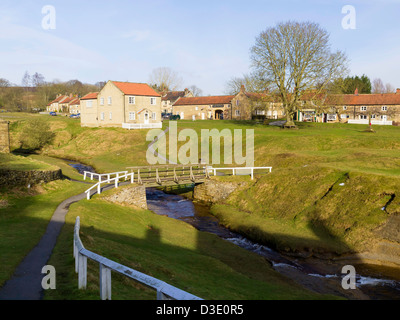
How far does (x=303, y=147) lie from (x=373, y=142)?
28.8ft

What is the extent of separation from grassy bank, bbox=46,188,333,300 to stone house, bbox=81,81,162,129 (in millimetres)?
46699

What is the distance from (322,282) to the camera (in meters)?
18.5

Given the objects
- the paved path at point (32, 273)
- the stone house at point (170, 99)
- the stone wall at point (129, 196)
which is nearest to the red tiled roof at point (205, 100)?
the stone house at point (170, 99)

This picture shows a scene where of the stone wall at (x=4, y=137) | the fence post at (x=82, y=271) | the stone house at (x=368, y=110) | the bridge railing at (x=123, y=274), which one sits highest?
the stone house at (x=368, y=110)

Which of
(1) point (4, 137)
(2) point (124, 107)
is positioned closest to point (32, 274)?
(1) point (4, 137)

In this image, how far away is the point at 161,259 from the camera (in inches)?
635

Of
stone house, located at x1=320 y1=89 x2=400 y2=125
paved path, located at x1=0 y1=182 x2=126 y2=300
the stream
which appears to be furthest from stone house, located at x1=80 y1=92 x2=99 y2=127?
paved path, located at x1=0 y1=182 x2=126 y2=300

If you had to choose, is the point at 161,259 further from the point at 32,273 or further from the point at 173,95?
the point at 173,95

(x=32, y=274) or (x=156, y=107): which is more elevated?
(x=156, y=107)

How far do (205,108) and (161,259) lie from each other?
288ft

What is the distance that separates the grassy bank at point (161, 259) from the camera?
10.6 meters

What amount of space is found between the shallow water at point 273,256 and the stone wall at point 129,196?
2.34 m

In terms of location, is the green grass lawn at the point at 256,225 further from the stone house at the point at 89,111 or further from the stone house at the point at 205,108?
the stone house at the point at 205,108

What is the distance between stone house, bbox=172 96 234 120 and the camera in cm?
9744
